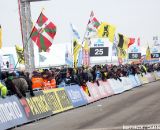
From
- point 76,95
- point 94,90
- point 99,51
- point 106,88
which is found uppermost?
point 99,51

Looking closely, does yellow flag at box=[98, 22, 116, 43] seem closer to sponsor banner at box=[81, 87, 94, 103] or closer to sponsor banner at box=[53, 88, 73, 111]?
sponsor banner at box=[81, 87, 94, 103]

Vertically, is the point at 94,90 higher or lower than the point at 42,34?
lower

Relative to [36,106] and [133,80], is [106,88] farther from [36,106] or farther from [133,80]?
[36,106]

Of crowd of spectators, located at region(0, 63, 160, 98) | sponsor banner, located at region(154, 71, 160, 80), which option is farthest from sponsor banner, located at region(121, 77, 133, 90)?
sponsor banner, located at region(154, 71, 160, 80)

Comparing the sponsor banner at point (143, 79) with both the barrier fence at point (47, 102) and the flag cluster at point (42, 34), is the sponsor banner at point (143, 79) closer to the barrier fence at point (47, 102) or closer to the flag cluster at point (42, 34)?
the barrier fence at point (47, 102)

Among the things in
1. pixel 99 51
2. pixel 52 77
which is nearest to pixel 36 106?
pixel 52 77

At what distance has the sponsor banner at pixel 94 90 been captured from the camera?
25325 millimetres

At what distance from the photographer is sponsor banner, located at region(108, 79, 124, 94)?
101 ft

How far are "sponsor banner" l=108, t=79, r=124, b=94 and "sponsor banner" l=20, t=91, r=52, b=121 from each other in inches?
499

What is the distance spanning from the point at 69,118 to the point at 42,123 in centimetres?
126

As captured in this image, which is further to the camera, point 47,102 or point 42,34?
point 42,34

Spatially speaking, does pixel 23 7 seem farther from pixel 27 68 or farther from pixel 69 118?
pixel 69 118

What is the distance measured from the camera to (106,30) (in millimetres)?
37938

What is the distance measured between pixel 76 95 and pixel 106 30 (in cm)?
1626
